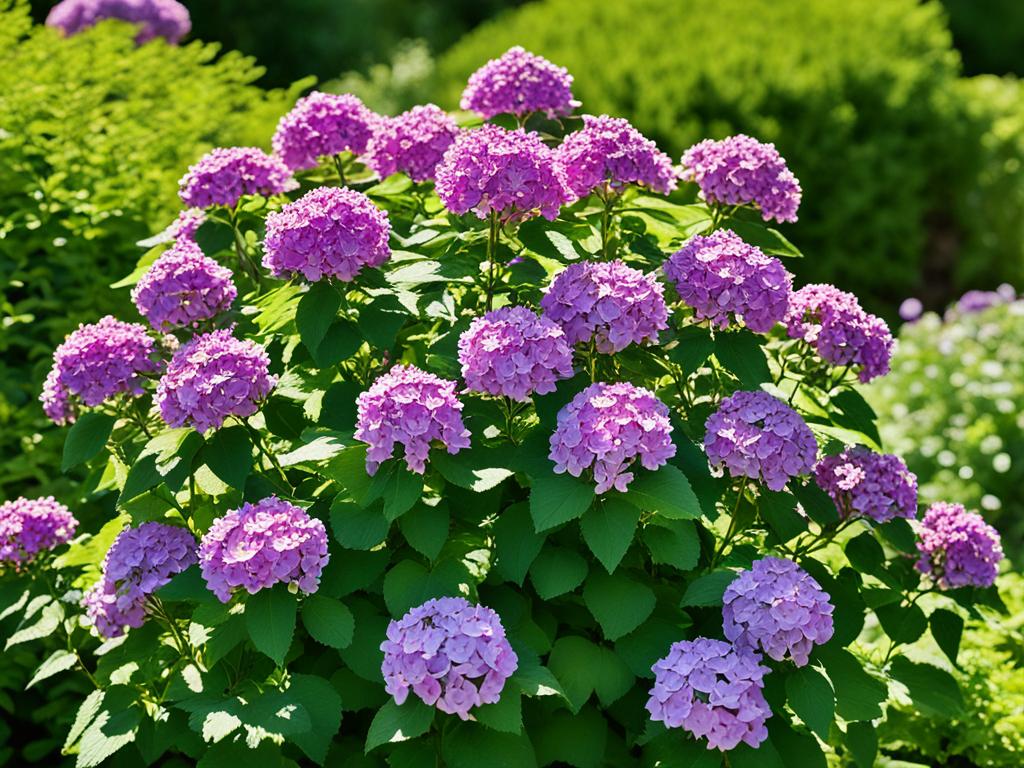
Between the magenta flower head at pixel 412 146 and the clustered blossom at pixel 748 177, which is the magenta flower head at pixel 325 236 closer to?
the magenta flower head at pixel 412 146

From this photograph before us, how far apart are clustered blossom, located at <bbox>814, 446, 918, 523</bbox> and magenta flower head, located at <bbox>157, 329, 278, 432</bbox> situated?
1.50m

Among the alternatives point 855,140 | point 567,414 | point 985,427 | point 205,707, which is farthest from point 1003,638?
point 855,140

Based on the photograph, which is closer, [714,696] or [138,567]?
[714,696]

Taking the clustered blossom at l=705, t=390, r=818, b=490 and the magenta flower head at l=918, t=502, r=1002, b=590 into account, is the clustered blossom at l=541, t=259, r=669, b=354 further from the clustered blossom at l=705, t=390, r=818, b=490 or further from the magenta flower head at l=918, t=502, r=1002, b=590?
the magenta flower head at l=918, t=502, r=1002, b=590

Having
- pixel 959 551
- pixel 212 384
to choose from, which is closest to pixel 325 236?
pixel 212 384

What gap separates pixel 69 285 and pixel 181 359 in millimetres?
2049

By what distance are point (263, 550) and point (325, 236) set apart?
77 centimetres

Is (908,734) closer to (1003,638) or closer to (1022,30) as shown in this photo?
(1003,638)

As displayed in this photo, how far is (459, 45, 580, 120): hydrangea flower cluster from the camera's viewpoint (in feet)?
12.1

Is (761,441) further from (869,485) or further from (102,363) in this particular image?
(102,363)

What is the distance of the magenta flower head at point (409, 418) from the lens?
2.53 m

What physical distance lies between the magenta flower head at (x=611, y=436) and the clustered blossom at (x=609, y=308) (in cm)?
19

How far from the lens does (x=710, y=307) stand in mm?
Answer: 2859

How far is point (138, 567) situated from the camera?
9.34 feet
